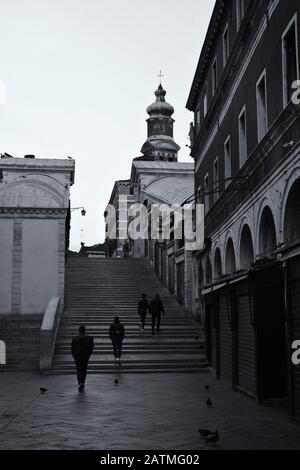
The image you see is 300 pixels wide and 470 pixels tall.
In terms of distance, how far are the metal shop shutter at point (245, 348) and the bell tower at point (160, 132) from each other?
5635 centimetres

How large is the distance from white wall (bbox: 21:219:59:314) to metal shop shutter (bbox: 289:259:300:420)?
1761 cm

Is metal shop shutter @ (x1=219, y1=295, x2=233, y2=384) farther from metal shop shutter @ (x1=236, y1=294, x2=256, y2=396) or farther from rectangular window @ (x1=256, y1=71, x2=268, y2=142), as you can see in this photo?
rectangular window @ (x1=256, y1=71, x2=268, y2=142)

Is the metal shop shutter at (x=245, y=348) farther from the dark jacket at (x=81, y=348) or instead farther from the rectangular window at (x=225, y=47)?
the rectangular window at (x=225, y=47)

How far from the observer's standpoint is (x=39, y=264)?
91.7ft

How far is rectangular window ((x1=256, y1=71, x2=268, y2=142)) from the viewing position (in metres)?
14.3

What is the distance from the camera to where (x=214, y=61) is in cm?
2136

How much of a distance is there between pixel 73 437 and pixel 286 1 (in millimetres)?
8166

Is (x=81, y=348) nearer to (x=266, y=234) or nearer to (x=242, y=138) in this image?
(x=266, y=234)

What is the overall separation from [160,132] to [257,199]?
59.7m

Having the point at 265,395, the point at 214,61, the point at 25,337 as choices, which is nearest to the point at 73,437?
the point at 265,395

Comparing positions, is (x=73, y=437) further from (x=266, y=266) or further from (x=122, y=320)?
(x=122, y=320)

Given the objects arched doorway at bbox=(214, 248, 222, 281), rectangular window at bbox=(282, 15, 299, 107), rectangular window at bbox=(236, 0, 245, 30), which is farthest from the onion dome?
rectangular window at bbox=(282, 15, 299, 107)

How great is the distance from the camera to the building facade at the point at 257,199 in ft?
38.5
